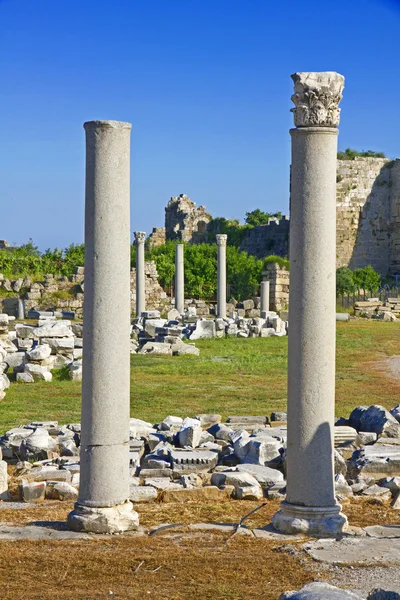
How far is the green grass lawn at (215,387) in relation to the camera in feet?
51.1

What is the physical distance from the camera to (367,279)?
48688mm

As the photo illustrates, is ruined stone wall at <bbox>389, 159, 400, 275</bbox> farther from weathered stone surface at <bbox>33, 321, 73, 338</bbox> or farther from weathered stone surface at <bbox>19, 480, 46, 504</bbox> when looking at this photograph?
weathered stone surface at <bbox>19, 480, 46, 504</bbox>

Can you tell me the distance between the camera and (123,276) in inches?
307

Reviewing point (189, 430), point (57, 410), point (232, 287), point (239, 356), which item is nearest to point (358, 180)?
point (232, 287)

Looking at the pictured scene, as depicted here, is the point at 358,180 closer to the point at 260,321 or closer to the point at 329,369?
the point at 260,321

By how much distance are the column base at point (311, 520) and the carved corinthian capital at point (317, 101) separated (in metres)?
3.13

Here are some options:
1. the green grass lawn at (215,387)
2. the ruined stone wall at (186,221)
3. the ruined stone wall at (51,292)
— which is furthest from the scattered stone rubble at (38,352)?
the ruined stone wall at (186,221)

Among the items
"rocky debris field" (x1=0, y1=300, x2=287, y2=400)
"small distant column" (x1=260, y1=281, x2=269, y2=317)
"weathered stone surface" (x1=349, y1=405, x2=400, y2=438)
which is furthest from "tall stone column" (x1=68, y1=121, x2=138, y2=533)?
"small distant column" (x1=260, y1=281, x2=269, y2=317)

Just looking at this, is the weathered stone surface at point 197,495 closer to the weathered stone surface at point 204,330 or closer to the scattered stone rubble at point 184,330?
the scattered stone rubble at point 184,330

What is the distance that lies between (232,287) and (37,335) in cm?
2562

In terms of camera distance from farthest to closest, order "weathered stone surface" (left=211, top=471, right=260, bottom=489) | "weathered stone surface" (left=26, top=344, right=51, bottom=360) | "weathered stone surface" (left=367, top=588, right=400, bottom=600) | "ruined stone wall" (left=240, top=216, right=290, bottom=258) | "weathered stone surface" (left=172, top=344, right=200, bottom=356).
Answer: "ruined stone wall" (left=240, top=216, right=290, bottom=258)
"weathered stone surface" (left=172, top=344, right=200, bottom=356)
"weathered stone surface" (left=26, top=344, right=51, bottom=360)
"weathered stone surface" (left=211, top=471, right=260, bottom=489)
"weathered stone surface" (left=367, top=588, right=400, bottom=600)

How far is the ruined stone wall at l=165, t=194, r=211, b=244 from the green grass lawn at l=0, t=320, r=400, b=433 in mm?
36158

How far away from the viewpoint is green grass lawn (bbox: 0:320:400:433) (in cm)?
1556

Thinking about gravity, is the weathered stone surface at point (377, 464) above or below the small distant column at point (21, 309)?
below
